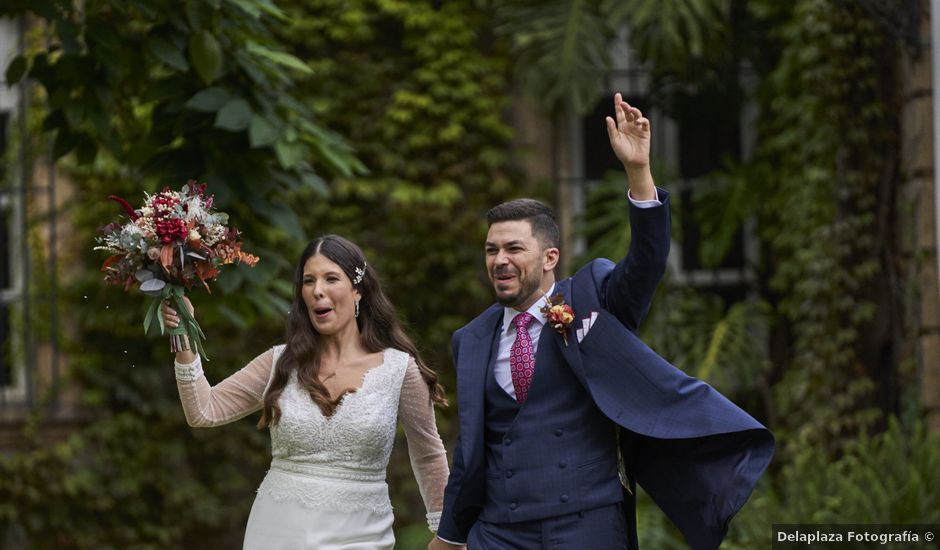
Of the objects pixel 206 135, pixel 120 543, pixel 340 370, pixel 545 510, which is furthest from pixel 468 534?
pixel 120 543

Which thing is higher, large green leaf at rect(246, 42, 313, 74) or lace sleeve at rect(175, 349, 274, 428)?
large green leaf at rect(246, 42, 313, 74)

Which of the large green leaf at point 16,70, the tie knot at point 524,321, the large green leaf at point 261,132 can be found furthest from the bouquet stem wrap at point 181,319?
the large green leaf at point 16,70

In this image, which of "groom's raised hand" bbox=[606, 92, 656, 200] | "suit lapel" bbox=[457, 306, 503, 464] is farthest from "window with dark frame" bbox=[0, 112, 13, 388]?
"groom's raised hand" bbox=[606, 92, 656, 200]

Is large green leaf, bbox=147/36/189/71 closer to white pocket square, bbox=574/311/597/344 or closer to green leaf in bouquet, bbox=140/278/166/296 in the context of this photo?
green leaf in bouquet, bbox=140/278/166/296

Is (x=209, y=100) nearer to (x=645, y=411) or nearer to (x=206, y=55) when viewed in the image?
(x=206, y=55)

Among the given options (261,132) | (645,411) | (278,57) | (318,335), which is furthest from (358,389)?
Answer: (278,57)

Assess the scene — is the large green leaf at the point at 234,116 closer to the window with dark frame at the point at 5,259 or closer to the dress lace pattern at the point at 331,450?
the dress lace pattern at the point at 331,450

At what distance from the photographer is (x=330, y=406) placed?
14.4ft

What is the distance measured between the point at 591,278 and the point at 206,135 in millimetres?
2189

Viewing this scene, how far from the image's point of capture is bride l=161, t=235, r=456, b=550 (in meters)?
4.34

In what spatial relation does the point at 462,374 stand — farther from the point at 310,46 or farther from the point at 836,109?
the point at 310,46

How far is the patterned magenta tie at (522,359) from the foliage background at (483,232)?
3.46 m

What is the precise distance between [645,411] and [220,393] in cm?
137

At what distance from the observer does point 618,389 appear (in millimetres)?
4129
